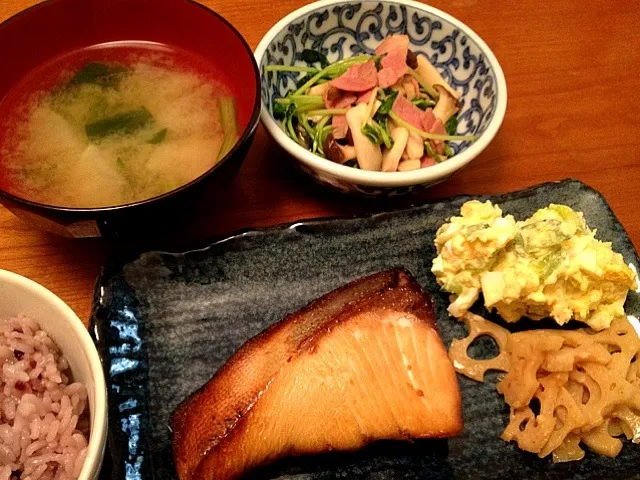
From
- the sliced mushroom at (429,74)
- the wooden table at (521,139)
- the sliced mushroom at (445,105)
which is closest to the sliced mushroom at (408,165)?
the wooden table at (521,139)

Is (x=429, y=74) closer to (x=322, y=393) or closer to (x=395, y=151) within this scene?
(x=395, y=151)

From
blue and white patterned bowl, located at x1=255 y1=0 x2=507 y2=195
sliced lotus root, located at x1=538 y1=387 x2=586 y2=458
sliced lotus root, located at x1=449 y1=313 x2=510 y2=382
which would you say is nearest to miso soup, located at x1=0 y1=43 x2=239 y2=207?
blue and white patterned bowl, located at x1=255 y1=0 x2=507 y2=195

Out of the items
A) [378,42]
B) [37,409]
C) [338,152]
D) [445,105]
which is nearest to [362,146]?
[338,152]

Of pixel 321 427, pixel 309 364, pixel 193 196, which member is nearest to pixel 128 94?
pixel 193 196

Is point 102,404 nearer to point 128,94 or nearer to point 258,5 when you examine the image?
point 128,94

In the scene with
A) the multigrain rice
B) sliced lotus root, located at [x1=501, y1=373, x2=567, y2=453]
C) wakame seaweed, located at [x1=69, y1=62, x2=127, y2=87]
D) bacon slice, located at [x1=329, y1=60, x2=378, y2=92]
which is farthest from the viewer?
bacon slice, located at [x1=329, y1=60, x2=378, y2=92]

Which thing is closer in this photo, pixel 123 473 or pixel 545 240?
pixel 123 473

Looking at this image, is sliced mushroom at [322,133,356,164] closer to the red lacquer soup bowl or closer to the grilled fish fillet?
the red lacquer soup bowl

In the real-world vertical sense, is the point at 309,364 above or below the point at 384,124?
below
